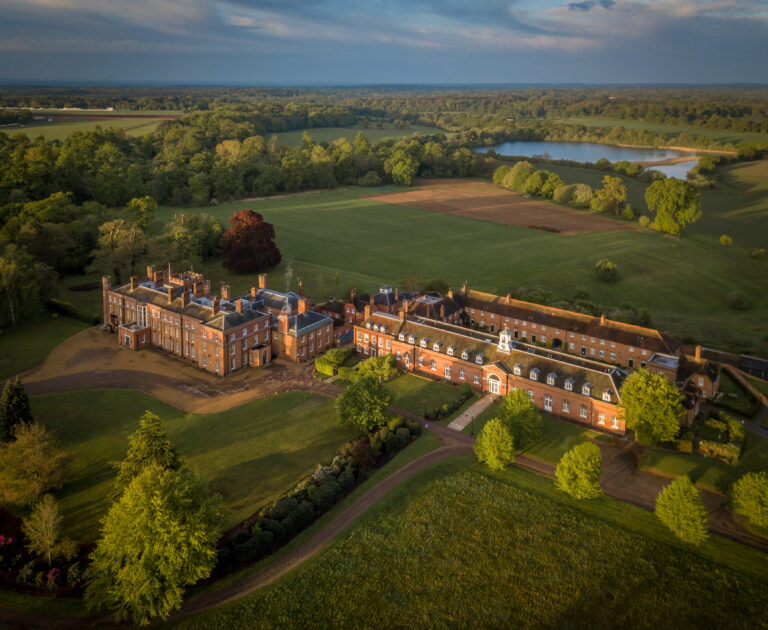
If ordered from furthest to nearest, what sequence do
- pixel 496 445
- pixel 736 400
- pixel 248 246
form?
pixel 248 246 < pixel 736 400 < pixel 496 445

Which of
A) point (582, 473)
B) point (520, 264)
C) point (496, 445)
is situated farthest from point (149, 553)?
point (520, 264)

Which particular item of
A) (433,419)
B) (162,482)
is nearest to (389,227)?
(433,419)

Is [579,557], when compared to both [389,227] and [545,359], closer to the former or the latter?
[545,359]

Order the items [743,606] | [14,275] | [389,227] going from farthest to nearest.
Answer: [389,227]
[14,275]
[743,606]

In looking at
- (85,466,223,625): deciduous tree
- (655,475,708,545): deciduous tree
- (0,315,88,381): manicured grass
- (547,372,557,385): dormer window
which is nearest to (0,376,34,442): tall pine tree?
(0,315,88,381): manicured grass

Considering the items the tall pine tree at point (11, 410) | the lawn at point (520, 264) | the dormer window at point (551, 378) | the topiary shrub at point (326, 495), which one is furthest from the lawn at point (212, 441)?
the lawn at point (520, 264)

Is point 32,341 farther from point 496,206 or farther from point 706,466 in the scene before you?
point 496,206

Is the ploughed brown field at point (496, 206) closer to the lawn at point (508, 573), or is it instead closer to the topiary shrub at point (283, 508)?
the lawn at point (508, 573)
